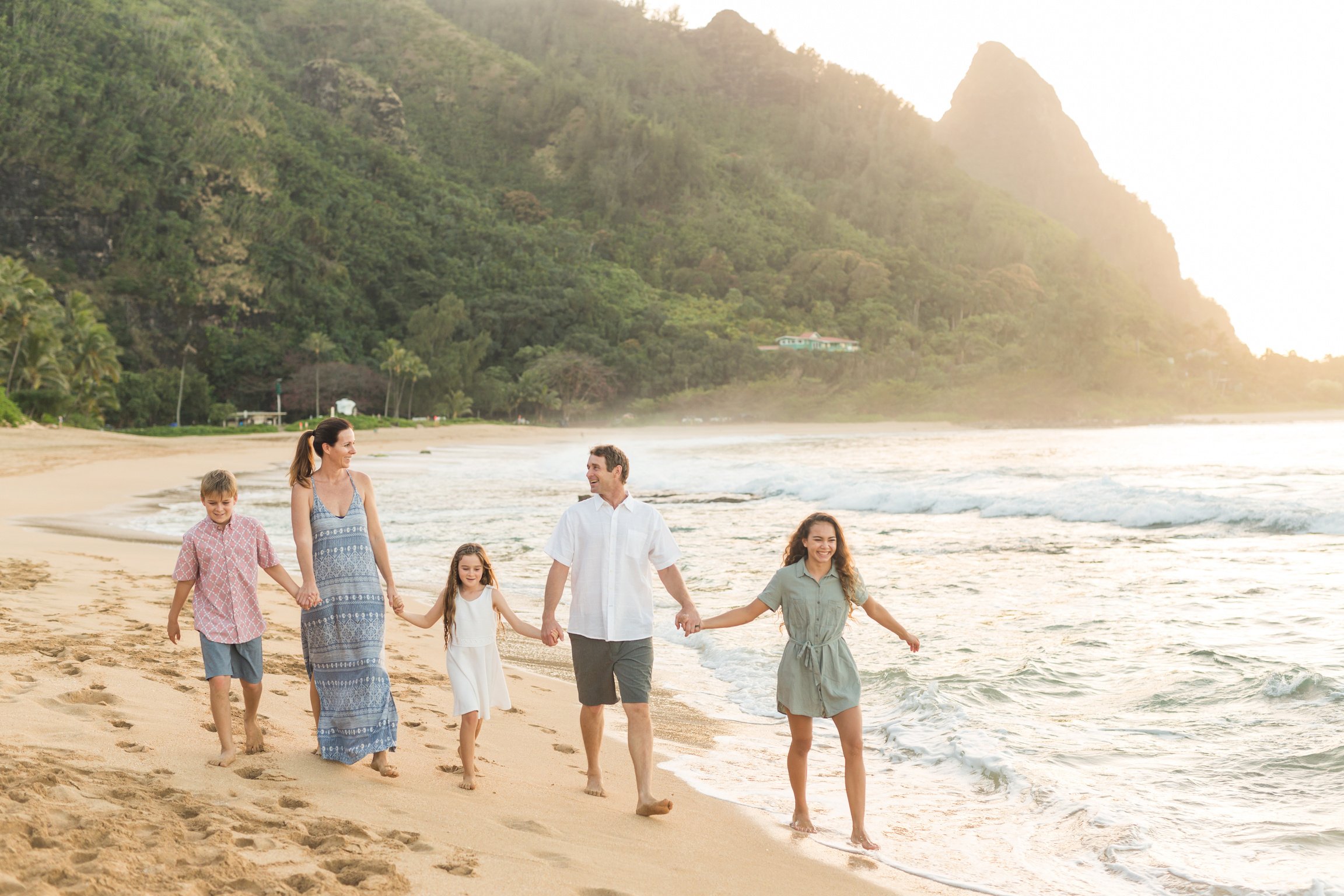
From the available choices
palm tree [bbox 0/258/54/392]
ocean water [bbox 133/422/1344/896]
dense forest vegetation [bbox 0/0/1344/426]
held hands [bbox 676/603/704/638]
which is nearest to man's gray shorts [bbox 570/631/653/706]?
held hands [bbox 676/603/704/638]

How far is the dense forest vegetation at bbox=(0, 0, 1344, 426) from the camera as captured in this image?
7025 centimetres

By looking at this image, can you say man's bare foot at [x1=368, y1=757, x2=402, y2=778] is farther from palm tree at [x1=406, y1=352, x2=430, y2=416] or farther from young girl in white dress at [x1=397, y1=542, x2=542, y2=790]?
palm tree at [x1=406, y1=352, x2=430, y2=416]

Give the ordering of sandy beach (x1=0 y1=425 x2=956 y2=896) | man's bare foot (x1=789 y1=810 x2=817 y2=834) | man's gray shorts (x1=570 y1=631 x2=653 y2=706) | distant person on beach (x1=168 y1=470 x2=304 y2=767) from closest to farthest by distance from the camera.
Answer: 1. sandy beach (x1=0 y1=425 x2=956 y2=896)
2. distant person on beach (x1=168 y1=470 x2=304 y2=767)
3. man's gray shorts (x1=570 y1=631 x2=653 y2=706)
4. man's bare foot (x1=789 y1=810 x2=817 y2=834)

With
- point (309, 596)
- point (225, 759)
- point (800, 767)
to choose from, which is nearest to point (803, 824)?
point (800, 767)

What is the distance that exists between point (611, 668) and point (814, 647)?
2.82 ft

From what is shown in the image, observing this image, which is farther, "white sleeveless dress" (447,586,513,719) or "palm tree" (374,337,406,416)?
"palm tree" (374,337,406,416)

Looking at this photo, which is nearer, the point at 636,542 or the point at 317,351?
the point at 636,542

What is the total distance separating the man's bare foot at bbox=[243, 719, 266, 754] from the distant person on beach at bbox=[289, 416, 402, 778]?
→ 272 millimetres

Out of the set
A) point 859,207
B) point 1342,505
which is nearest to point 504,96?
point 859,207

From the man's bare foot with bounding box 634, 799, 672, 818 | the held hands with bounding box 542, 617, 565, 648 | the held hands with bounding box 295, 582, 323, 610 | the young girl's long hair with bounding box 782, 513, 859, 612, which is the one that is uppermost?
the young girl's long hair with bounding box 782, 513, 859, 612

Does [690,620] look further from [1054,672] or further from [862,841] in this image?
[1054,672]

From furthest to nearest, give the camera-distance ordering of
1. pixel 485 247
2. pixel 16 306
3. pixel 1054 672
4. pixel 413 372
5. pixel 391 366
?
pixel 485 247 → pixel 413 372 → pixel 391 366 → pixel 16 306 → pixel 1054 672

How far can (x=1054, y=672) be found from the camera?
22.2 ft

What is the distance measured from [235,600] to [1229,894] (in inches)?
159
